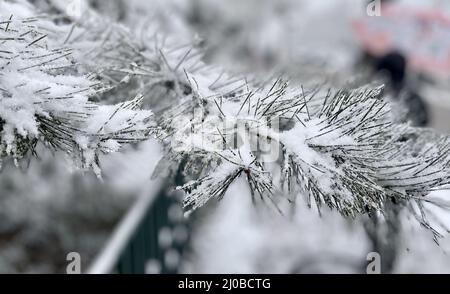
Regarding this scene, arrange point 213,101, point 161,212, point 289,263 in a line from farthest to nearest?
point 289,263 → point 161,212 → point 213,101

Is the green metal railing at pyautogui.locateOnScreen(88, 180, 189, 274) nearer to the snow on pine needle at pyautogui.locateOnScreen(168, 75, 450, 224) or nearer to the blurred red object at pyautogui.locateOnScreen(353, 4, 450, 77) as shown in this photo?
the snow on pine needle at pyautogui.locateOnScreen(168, 75, 450, 224)

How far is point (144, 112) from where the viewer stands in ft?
3.57

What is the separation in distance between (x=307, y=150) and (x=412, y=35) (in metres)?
5.28

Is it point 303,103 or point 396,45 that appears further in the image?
point 396,45

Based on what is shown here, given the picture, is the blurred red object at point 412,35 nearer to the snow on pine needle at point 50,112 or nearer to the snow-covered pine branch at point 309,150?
the snow-covered pine branch at point 309,150

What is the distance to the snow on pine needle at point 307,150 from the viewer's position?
1.03 m

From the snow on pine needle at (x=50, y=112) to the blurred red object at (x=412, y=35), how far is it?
4799 millimetres

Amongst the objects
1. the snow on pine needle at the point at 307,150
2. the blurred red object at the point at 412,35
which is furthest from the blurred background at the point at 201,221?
the snow on pine needle at the point at 307,150

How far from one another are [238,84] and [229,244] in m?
3.78

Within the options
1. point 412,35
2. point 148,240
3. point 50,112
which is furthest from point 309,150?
point 412,35

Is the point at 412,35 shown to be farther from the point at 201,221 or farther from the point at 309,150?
the point at 309,150

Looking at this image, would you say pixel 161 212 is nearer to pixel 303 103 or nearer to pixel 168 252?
pixel 168 252
